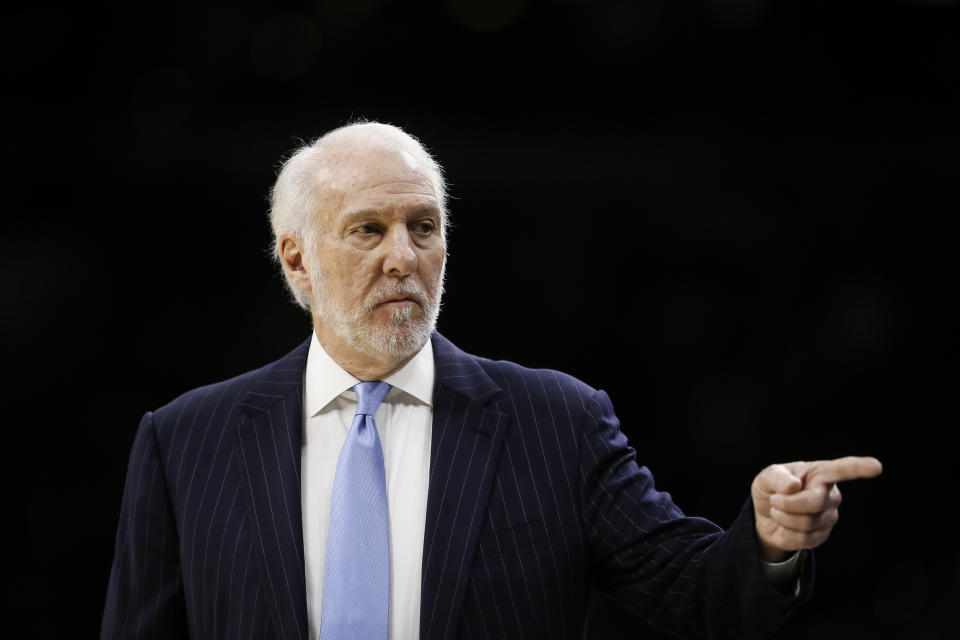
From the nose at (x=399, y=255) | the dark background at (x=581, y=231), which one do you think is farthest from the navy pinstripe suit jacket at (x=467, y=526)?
the dark background at (x=581, y=231)

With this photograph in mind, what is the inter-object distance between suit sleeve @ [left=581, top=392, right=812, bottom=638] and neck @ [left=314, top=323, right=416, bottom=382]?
0.36 m

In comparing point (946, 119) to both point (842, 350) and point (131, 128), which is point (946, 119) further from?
point (131, 128)

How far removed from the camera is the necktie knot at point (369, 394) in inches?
69.1

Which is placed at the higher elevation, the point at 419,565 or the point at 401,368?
the point at 401,368

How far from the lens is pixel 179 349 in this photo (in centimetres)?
341

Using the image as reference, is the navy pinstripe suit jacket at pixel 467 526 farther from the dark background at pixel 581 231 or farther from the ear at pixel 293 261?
the dark background at pixel 581 231

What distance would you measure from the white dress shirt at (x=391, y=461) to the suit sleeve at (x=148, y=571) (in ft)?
0.86

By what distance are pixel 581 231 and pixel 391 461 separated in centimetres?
191

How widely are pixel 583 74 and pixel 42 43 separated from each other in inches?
68.7

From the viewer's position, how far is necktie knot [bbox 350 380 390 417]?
5.76 feet

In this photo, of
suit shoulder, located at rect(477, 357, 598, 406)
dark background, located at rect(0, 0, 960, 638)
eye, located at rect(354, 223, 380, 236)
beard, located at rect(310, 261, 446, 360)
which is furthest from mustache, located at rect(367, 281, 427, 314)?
dark background, located at rect(0, 0, 960, 638)

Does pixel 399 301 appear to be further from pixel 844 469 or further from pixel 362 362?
pixel 844 469

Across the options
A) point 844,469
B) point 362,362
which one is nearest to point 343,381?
point 362,362

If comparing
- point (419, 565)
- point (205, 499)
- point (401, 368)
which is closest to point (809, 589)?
point (419, 565)
